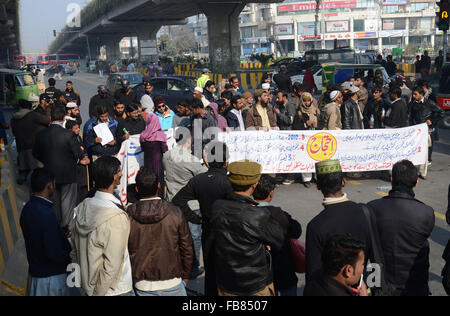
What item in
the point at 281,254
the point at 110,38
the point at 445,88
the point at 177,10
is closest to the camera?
the point at 281,254

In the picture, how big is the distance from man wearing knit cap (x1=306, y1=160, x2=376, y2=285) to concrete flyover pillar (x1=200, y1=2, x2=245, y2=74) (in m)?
33.7

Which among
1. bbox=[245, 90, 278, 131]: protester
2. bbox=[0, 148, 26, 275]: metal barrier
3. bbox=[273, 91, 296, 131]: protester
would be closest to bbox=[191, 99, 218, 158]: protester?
bbox=[245, 90, 278, 131]: protester

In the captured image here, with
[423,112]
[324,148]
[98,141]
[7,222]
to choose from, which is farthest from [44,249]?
[423,112]

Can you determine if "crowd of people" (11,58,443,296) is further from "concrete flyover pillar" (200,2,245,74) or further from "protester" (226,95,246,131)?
"concrete flyover pillar" (200,2,245,74)

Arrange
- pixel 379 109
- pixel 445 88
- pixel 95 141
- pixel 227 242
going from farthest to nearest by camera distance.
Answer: pixel 445 88
pixel 379 109
pixel 95 141
pixel 227 242

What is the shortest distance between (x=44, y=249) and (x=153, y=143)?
14.2 ft

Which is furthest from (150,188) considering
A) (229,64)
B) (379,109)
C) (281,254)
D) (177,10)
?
(177,10)

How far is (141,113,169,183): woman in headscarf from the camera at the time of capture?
26.6 feet

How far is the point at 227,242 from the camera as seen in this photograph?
362 centimetres

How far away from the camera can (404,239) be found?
3961mm

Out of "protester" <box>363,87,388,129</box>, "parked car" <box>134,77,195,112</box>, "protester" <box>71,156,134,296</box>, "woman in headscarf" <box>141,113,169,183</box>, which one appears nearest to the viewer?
"protester" <box>71,156,134,296</box>

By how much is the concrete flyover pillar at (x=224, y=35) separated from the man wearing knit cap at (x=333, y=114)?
27.5 meters
